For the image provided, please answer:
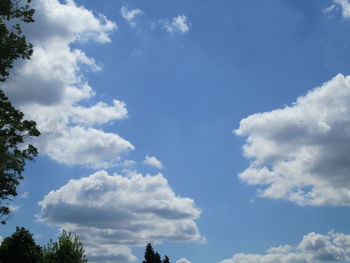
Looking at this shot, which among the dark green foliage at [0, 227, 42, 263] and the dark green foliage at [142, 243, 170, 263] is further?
the dark green foliage at [142, 243, 170, 263]

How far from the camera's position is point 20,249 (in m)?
49.8

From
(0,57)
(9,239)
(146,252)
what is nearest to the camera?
(0,57)

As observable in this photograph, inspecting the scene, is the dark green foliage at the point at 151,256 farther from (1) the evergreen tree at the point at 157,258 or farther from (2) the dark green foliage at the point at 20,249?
(2) the dark green foliage at the point at 20,249

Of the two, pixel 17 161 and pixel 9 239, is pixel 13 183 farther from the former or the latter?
pixel 9 239

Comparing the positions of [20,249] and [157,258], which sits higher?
[20,249]

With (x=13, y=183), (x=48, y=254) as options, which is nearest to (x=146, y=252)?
(x=48, y=254)

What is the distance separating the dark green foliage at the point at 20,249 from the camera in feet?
161

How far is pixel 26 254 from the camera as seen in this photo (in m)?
49.2

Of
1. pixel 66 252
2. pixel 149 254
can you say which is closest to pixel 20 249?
pixel 66 252

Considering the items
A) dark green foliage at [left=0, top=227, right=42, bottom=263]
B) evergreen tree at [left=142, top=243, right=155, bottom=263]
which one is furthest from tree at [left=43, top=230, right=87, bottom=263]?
evergreen tree at [left=142, top=243, right=155, bottom=263]

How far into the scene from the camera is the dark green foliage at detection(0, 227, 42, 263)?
4922 centimetres

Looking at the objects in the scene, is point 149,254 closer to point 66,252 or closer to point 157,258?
point 157,258

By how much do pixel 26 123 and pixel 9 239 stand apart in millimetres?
39260

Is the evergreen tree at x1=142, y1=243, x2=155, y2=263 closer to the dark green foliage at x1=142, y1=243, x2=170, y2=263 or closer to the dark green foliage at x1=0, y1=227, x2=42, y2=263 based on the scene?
the dark green foliage at x1=142, y1=243, x2=170, y2=263
